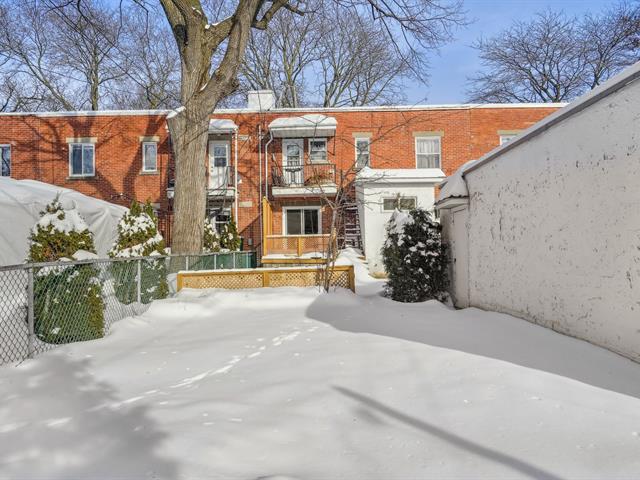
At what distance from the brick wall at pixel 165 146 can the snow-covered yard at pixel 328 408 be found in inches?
553

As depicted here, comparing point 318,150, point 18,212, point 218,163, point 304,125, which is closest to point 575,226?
point 18,212

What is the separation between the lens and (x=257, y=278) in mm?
8883

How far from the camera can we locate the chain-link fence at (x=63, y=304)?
4.61 meters

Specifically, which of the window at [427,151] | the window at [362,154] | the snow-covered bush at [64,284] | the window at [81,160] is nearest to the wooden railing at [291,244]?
the window at [362,154]

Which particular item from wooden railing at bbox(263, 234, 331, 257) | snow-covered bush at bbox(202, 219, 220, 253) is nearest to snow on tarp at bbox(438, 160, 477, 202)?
wooden railing at bbox(263, 234, 331, 257)

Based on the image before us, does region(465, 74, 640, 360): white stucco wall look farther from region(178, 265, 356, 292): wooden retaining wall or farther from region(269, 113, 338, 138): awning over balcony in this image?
region(269, 113, 338, 138): awning over balcony

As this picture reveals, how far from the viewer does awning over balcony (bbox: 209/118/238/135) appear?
17750mm

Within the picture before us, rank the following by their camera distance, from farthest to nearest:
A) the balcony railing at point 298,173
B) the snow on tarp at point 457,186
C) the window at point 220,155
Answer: the window at point 220,155
the balcony railing at point 298,173
the snow on tarp at point 457,186

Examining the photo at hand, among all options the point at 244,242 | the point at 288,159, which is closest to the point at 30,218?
the point at 244,242

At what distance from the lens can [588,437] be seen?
2.46m

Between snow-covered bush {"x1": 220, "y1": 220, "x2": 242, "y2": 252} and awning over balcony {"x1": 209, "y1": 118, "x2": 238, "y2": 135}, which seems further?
awning over balcony {"x1": 209, "y1": 118, "x2": 238, "y2": 135}

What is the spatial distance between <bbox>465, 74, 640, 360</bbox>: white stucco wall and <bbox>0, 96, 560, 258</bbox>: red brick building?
40.5 feet

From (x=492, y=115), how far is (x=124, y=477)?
63.5 ft

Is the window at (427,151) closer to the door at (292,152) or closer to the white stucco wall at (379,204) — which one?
the white stucco wall at (379,204)
